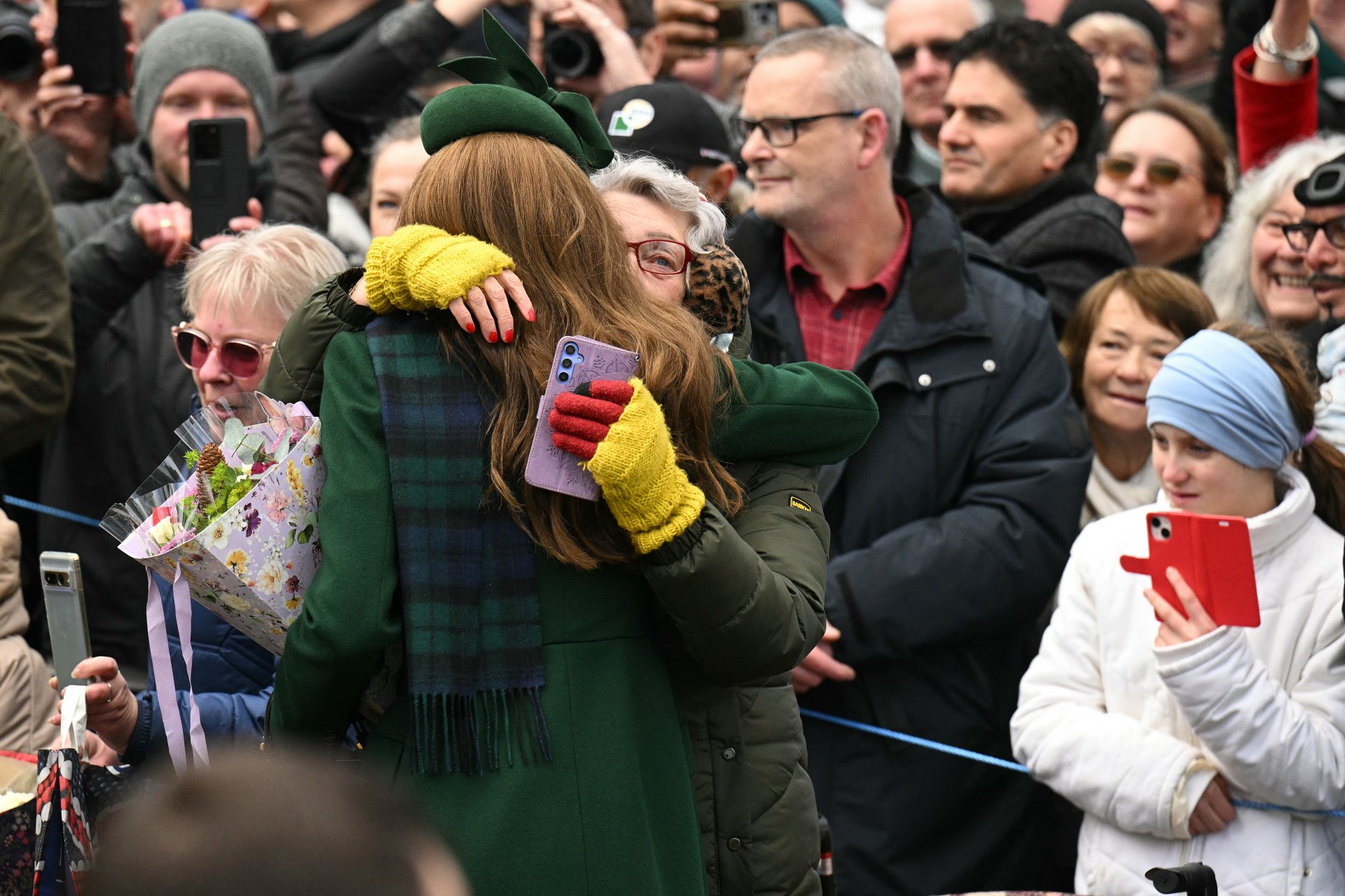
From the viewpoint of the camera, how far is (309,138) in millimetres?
5562

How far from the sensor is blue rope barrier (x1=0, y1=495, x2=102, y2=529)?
423cm

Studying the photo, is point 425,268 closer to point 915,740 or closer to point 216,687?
point 216,687

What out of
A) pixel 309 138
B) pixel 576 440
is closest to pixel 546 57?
pixel 309 138

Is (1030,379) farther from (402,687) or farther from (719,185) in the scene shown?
(402,687)

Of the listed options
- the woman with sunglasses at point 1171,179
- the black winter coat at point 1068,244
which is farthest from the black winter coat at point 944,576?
the woman with sunglasses at point 1171,179

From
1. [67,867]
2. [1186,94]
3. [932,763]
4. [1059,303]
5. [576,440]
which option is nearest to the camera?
[576,440]

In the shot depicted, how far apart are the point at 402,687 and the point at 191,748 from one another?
0.46m

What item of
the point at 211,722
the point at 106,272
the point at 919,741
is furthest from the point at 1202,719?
the point at 106,272

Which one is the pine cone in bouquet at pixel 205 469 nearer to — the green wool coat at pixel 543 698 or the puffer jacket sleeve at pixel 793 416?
the green wool coat at pixel 543 698

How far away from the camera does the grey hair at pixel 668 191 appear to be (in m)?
2.90

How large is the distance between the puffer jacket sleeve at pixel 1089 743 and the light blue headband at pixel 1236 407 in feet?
1.45

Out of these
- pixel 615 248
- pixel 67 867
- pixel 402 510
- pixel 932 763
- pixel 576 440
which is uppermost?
pixel 615 248

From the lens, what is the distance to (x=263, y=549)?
2387 millimetres

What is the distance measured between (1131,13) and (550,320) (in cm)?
474
